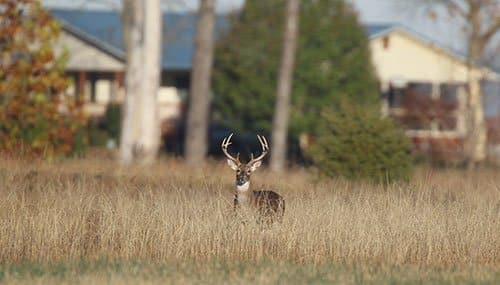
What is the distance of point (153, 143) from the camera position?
35.3 metres

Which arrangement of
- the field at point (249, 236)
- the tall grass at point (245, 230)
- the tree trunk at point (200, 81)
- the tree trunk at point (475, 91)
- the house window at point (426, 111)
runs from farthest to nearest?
the house window at point (426, 111) < the tree trunk at point (475, 91) < the tree trunk at point (200, 81) < the tall grass at point (245, 230) < the field at point (249, 236)

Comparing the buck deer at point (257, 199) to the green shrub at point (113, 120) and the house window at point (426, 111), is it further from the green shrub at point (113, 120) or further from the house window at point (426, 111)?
the green shrub at point (113, 120)

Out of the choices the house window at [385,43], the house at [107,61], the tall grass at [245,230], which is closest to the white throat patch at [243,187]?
the tall grass at [245,230]

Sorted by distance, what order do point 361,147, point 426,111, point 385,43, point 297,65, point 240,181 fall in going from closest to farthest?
point 240,181 < point 361,147 < point 297,65 < point 426,111 < point 385,43

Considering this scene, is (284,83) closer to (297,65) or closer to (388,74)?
(297,65)

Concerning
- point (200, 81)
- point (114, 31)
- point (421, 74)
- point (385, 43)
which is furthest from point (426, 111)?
point (200, 81)

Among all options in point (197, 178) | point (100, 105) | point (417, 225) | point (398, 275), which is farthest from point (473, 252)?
point (100, 105)

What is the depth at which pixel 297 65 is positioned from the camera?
5094cm

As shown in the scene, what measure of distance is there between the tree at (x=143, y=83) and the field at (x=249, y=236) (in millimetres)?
16771

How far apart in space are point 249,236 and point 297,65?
1361 inches

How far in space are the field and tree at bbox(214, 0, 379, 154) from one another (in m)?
31.9

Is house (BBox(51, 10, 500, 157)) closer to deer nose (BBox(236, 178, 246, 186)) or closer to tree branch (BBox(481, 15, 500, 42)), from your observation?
tree branch (BBox(481, 15, 500, 42))

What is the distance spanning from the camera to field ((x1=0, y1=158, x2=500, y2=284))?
15.5m

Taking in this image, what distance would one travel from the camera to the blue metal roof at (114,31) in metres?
52.4
